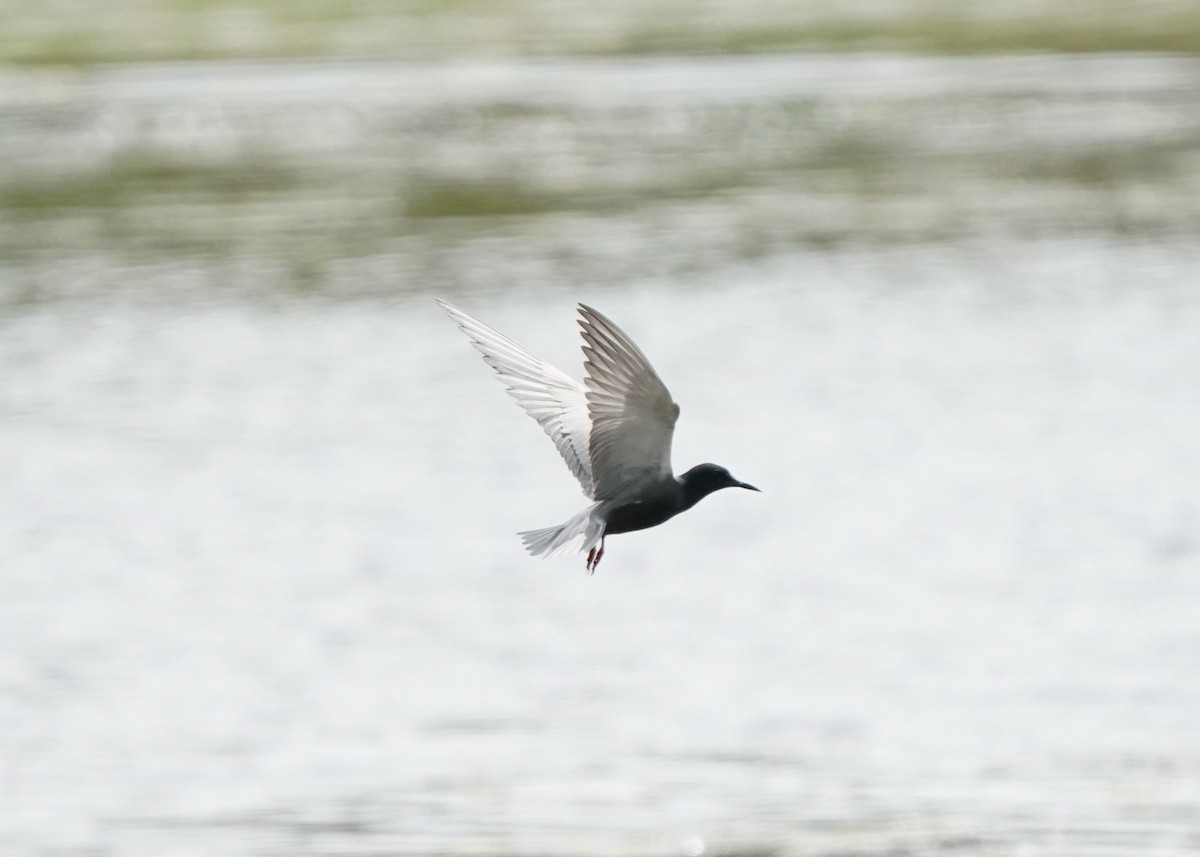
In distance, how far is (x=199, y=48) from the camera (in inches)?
1881

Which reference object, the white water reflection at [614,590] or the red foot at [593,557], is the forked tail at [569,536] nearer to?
the red foot at [593,557]

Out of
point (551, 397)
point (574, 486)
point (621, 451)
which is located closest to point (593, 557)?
point (621, 451)

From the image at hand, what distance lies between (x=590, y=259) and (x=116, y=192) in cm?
887

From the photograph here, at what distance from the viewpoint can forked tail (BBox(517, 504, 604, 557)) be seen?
5988 mm

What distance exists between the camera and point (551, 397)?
22.5 feet

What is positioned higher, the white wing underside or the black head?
the white wing underside

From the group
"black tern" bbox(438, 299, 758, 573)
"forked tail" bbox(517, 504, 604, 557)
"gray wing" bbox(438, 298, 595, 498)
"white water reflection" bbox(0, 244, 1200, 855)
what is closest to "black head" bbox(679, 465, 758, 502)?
"black tern" bbox(438, 299, 758, 573)

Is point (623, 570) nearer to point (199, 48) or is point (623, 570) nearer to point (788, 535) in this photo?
point (788, 535)

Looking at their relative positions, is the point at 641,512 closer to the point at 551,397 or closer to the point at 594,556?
the point at 594,556

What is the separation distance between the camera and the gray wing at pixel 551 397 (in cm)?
671

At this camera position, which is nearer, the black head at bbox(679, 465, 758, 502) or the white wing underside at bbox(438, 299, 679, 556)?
the white wing underside at bbox(438, 299, 679, 556)

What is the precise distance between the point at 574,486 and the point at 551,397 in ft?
44.7

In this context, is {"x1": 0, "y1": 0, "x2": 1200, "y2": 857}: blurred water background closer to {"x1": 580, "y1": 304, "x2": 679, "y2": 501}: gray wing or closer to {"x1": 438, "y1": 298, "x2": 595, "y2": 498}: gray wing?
{"x1": 438, "y1": 298, "x2": 595, "y2": 498}: gray wing

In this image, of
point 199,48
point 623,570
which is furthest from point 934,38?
point 623,570
